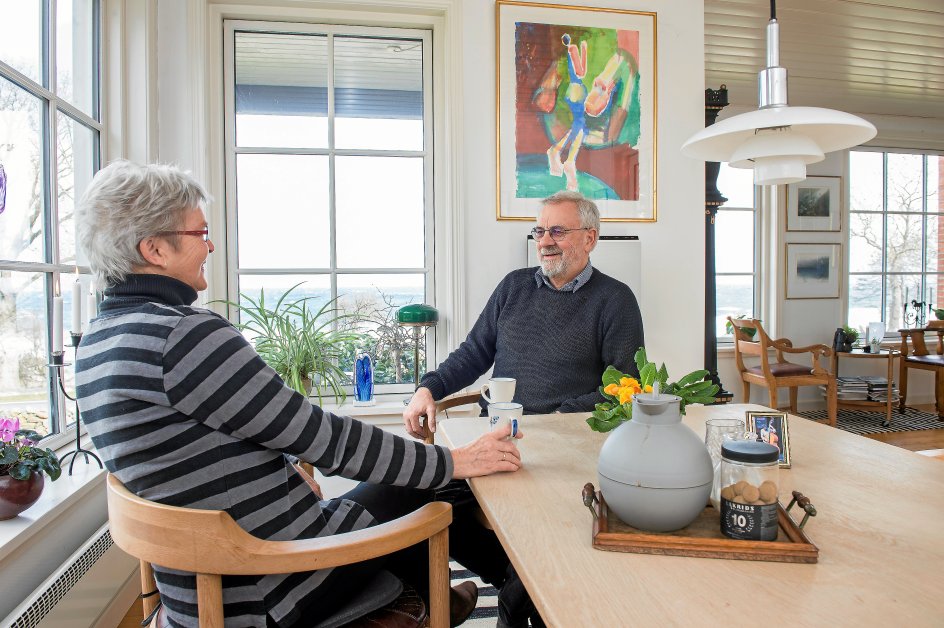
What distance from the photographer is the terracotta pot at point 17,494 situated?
1485 mm

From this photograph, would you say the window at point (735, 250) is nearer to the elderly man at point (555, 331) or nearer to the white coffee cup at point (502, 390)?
the elderly man at point (555, 331)

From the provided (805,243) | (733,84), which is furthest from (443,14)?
(805,243)

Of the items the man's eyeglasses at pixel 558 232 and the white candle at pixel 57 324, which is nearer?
the white candle at pixel 57 324

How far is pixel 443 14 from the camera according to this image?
3.05m

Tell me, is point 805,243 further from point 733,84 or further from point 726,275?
point 733,84

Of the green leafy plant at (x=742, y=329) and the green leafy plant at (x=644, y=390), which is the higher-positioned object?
the green leafy plant at (x=644, y=390)

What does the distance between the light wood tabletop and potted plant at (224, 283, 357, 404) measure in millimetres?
1713

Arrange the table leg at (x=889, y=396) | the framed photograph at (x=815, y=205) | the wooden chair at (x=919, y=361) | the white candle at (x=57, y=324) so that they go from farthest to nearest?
the framed photograph at (x=815, y=205)
the wooden chair at (x=919, y=361)
the table leg at (x=889, y=396)
the white candle at (x=57, y=324)

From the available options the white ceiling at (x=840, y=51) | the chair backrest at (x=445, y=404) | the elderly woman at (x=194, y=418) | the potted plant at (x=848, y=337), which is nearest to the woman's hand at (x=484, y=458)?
the elderly woman at (x=194, y=418)

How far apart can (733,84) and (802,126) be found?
4634 millimetres

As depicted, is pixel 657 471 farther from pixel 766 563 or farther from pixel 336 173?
pixel 336 173

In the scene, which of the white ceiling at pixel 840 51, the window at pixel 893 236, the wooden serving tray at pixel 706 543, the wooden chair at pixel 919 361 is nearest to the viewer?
the wooden serving tray at pixel 706 543

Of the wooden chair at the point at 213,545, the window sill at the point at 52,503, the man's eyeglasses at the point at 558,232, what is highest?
the man's eyeglasses at the point at 558,232

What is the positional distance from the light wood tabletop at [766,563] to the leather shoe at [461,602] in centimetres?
34
